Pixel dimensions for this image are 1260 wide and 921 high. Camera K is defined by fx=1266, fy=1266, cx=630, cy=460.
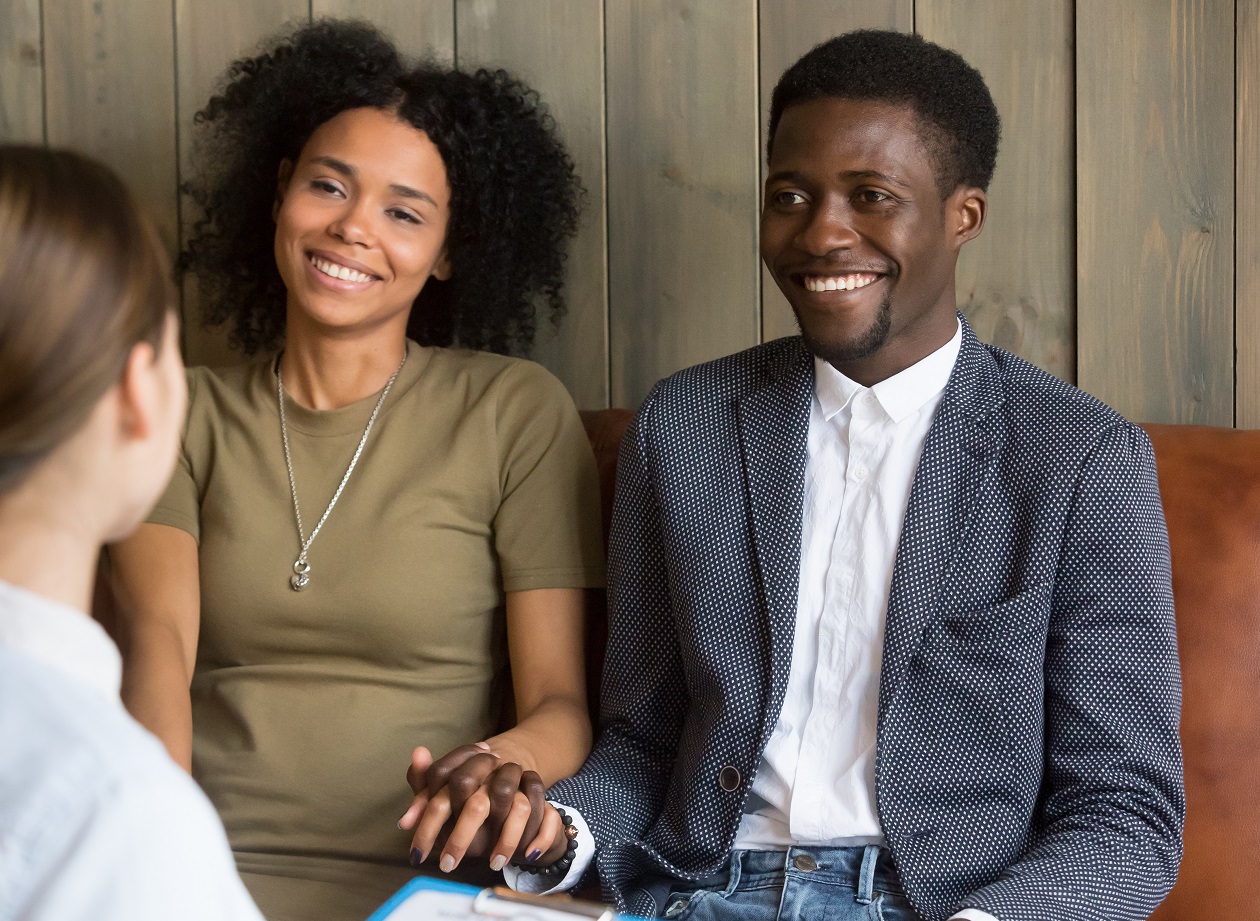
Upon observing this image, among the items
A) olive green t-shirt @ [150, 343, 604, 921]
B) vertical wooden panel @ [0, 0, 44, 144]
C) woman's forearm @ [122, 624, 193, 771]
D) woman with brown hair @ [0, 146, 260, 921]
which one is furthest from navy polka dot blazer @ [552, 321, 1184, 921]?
vertical wooden panel @ [0, 0, 44, 144]

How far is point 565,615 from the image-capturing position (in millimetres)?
1478

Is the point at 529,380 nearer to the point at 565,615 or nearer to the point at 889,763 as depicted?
the point at 565,615

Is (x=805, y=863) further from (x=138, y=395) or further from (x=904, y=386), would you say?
(x=138, y=395)

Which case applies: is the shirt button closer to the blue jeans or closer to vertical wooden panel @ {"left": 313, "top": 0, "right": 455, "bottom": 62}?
the blue jeans

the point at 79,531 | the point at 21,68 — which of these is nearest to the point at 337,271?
the point at 21,68

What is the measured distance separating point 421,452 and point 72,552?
88 cm

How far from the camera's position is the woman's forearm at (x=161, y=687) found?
1415 millimetres

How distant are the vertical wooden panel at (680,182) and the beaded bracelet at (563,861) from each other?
2.41 feet

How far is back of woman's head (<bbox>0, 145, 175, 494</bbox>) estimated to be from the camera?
2.02ft

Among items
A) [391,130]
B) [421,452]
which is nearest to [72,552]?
[421,452]

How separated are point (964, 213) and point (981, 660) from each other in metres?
0.48

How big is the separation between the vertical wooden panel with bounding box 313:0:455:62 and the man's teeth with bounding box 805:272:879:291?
80 cm

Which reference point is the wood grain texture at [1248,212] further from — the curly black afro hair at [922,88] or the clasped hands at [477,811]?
the clasped hands at [477,811]

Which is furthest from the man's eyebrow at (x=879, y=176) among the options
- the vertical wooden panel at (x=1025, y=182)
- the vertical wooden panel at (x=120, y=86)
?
the vertical wooden panel at (x=120, y=86)
